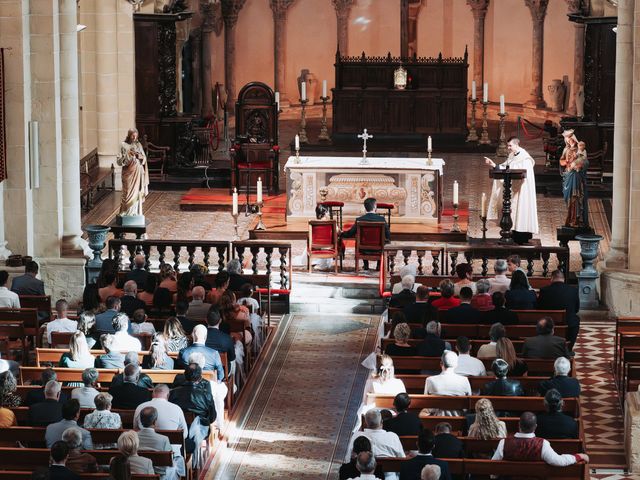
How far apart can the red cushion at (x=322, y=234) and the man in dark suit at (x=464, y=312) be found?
4710 mm

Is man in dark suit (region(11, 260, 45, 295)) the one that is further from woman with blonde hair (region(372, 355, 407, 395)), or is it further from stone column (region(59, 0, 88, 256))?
woman with blonde hair (region(372, 355, 407, 395))

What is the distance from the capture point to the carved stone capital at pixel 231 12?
37906mm

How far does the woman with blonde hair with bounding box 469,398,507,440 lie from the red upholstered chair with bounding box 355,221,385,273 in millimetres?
8418

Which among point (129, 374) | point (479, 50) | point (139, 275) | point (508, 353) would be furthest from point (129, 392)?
point (479, 50)

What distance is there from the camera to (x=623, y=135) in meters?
20.5

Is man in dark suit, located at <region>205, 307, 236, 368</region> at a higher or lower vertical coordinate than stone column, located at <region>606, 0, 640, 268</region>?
lower

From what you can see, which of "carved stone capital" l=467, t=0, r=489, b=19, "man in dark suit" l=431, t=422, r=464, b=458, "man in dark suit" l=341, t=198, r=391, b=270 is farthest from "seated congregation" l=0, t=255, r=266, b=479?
"carved stone capital" l=467, t=0, r=489, b=19

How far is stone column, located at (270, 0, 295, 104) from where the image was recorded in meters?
38.9

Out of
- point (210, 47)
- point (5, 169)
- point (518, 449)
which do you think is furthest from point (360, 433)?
point (210, 47)

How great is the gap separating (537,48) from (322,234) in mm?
17548

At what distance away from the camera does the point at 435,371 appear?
15.4 m

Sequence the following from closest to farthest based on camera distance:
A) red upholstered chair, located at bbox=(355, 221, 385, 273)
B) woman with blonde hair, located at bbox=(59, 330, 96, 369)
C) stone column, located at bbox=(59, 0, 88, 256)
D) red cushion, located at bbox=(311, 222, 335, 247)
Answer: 1. woman with blonde hair, located at bbox=(59, 330, 96, 369)
2. stone column, located at bbox=(59, 0, 88, 256)
3. red upholstered chair, located at bbox=(355, 221, 385, 273)
4. red cushion, located at bbox=(311, 222, 335, 247)

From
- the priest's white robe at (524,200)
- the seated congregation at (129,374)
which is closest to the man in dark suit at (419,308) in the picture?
the seated congregation at (129,374)

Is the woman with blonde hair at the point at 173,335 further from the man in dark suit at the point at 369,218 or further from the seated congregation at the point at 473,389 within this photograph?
the man in dark suit at the point at 369,218
